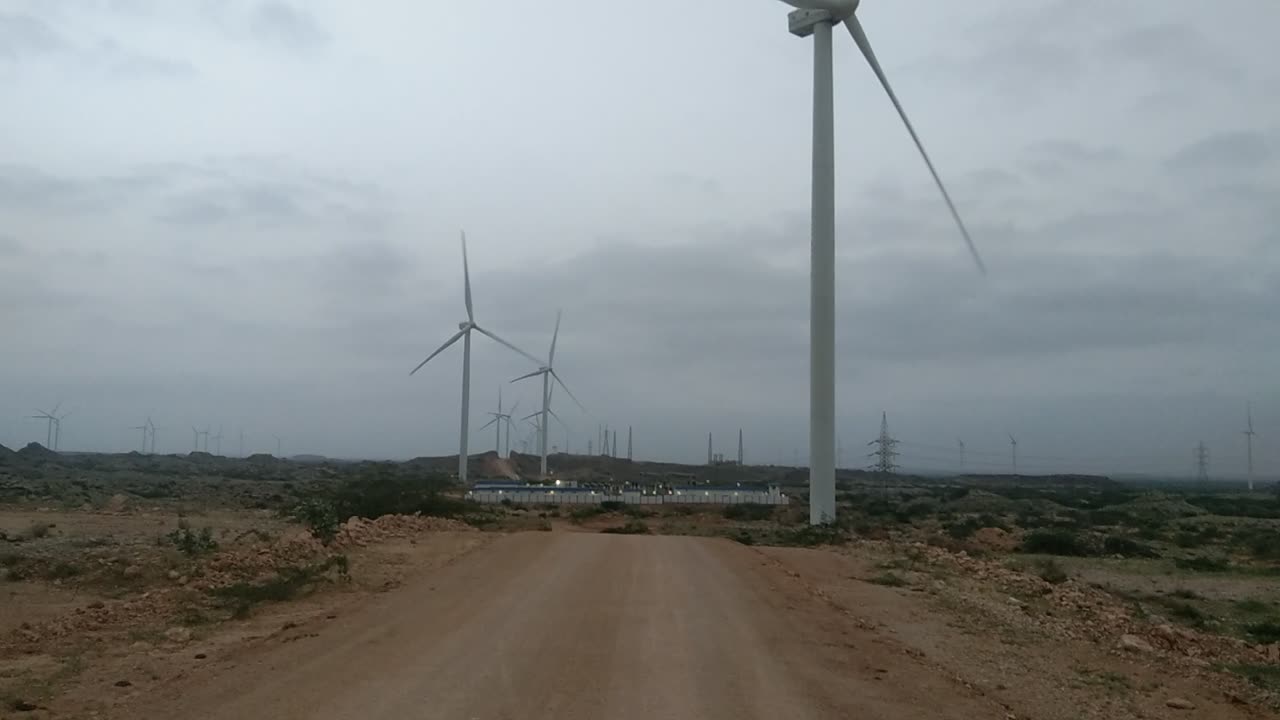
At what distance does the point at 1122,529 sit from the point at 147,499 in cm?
5628

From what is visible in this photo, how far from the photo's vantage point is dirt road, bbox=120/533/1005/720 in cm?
955

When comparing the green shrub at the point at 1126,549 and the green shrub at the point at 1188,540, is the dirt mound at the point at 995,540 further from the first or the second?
the green shrub at the point at 1188,540

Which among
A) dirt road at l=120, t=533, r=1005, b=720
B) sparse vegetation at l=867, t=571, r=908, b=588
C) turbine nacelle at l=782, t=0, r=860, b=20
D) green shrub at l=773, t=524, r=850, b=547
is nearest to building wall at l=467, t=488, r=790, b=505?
green shrub at l=773, t=524, r=850, b=547

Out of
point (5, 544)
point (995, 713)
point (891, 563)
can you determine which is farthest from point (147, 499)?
point (995, 713)

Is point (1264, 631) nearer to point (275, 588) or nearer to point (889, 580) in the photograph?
point (889, 580)

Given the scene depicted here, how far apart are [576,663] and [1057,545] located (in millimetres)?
32747

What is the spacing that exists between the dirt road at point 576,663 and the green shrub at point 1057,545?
23957 mm

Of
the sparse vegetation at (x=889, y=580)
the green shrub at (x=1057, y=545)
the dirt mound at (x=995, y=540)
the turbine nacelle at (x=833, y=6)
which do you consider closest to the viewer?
the sparse vegetation at (x=889, y=580)

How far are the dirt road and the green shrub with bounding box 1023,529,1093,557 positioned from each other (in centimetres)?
2396

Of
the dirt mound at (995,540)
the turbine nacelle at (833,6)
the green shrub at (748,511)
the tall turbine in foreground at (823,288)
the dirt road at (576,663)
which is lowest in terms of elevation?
the dirt mound at (995,540)

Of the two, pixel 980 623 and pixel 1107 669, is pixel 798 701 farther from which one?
pixel 980 623

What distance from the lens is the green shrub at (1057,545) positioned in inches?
1505


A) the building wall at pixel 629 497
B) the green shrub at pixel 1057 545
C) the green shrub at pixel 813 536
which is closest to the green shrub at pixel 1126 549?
the green shrub at pixel 1057 545

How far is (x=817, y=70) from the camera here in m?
40.0
